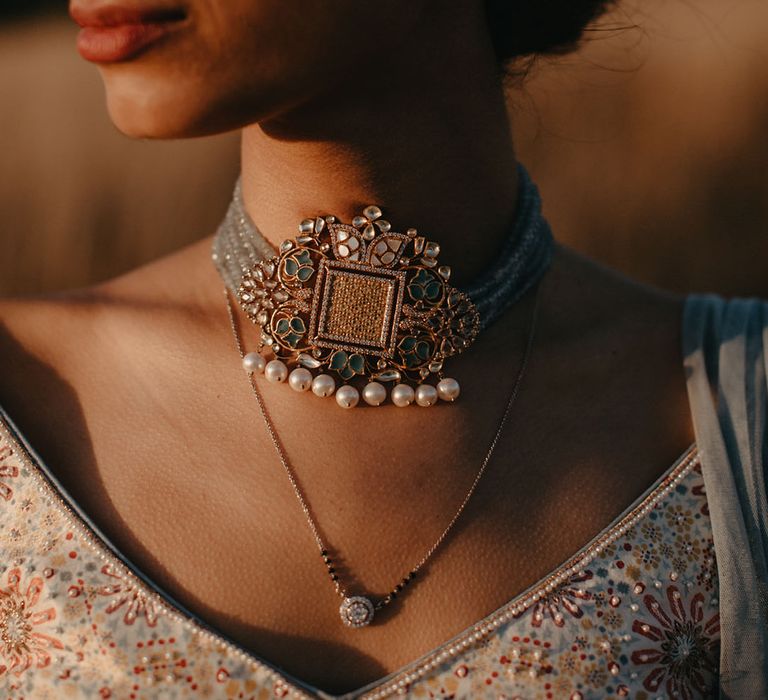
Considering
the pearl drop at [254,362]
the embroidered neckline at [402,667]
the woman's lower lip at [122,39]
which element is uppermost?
the woman's lower lip at [122,39]

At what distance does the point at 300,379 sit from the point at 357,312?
4.9 inches

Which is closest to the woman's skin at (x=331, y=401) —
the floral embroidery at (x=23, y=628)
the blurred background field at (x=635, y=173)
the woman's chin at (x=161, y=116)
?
the woman's chin at (x=161, y=116)

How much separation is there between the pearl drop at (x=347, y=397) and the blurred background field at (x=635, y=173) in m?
2.16

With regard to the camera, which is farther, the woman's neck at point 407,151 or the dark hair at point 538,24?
the dark hair at point 538,24

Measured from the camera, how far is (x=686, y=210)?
3754mm

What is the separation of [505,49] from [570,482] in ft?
2.27

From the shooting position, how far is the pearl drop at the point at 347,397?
134 cm

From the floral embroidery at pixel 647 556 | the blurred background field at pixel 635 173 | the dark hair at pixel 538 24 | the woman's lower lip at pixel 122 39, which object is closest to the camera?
the woman's lower lip at pixel 122 39

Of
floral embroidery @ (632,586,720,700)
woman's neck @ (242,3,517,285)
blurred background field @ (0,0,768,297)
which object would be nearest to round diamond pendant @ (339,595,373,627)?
floral embroidery @ (632,586,720,700)

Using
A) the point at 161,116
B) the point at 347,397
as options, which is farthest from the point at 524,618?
the point at 161,116

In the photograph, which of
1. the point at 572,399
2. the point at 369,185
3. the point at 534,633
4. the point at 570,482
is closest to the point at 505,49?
the point at 369,185

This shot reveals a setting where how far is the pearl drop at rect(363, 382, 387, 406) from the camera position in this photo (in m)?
1.35

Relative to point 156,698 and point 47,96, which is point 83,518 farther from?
point 47,96

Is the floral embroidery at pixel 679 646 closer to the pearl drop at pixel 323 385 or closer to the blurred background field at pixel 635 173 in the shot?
the pearl drop at pixel 323 385
